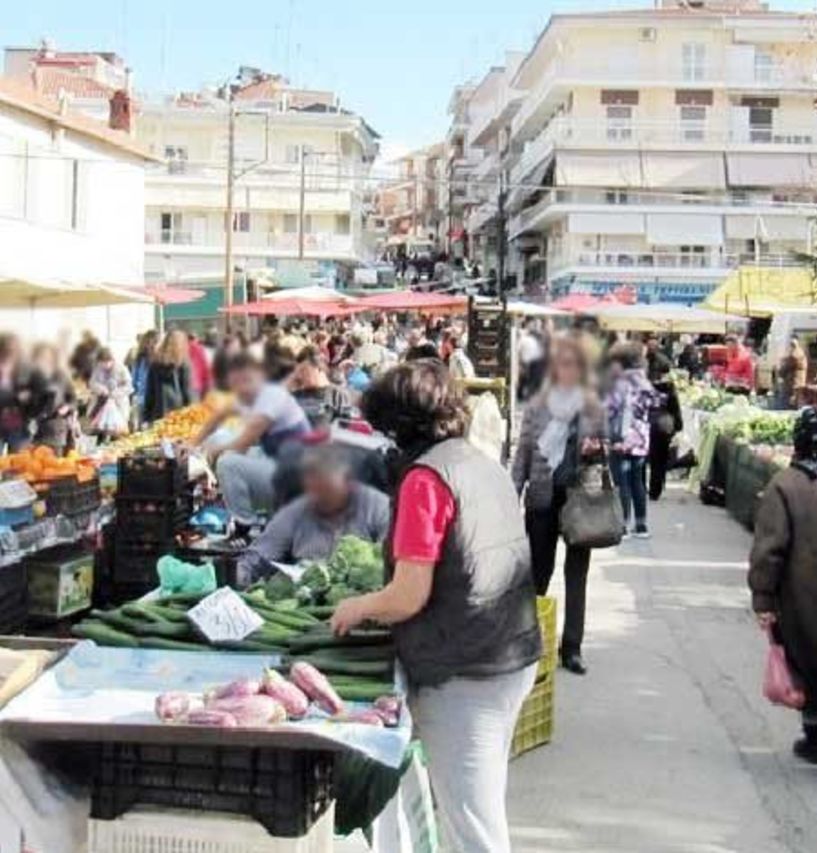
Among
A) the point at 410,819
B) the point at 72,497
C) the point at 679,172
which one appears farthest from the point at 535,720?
the point at 679,172

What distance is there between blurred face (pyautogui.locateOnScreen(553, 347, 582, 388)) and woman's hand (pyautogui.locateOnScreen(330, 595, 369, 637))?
3.38 feet

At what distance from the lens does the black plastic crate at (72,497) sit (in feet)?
19.6

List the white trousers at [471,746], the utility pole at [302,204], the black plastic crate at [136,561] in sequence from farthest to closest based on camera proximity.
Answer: the black plastic crate at [136,561], the white trousers at [471,746], the utility pole at [302,204]

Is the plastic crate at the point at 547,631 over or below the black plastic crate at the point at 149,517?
below

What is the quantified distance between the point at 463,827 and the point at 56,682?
3.71ft

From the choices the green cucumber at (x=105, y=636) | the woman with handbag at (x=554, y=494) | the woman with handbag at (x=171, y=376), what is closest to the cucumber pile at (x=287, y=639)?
the green cucumber at (x=105, y=636)

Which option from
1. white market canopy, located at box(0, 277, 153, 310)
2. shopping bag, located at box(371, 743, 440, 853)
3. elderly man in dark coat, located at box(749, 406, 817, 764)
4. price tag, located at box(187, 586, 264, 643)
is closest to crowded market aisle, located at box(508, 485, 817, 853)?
elderly man in dark coat, located at box(749, 406, 817, 764)

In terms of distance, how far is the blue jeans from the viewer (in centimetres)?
1053

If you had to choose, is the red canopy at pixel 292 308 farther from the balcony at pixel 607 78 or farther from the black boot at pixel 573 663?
the black boot at pixel 573 663

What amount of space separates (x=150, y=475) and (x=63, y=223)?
2.50 metres

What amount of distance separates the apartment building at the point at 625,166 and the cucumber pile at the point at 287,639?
43.4 inches

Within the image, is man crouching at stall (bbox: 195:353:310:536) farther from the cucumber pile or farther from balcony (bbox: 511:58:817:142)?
balcony (bbox: 511:58:817:142)

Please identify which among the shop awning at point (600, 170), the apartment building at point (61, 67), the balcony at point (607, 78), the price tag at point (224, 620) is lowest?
the price tag at point (224, 620)

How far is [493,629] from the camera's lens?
3.57 meters
